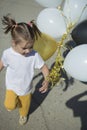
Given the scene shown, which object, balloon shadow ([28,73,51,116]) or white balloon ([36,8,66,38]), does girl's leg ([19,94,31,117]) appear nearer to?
balloon shadow ([28,73,51,116])

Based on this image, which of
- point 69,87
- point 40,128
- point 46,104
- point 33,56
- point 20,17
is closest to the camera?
point 33,56

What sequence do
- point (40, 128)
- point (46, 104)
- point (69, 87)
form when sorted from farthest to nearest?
point (69, 87), point (46, 104), point (40, 128)

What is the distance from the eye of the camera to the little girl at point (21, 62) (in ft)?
9.29

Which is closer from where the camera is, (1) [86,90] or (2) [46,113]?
(2) [46,113]

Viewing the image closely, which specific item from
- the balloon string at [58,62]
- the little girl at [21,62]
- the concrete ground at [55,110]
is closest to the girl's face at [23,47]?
the little girl at [21,62]

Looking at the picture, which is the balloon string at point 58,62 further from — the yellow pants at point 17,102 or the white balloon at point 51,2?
the white balloon at point 51,2

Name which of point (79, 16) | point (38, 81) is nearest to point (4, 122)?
point (38, 81)

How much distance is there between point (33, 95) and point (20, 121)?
1.52 feet

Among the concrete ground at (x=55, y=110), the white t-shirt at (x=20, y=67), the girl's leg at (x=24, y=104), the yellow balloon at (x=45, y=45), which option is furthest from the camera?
the concrete ground at (x=55, y=110)

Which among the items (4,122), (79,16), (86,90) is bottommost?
(86,90)

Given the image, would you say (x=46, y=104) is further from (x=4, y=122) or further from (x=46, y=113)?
(x=4, y=122)

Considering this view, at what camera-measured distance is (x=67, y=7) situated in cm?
372

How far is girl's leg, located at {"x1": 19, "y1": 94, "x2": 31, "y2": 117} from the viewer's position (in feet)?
11.1

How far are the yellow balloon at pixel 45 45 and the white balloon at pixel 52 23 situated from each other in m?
0.21
